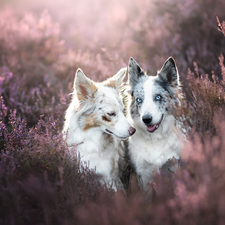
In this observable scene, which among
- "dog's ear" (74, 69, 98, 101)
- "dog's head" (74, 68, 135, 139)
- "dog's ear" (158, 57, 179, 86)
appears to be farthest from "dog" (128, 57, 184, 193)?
"dog's ear" (74, 69, 98, 101)

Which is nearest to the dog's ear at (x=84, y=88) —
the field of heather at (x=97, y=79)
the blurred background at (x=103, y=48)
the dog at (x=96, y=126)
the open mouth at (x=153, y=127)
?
the dog at (x=96, y=126)

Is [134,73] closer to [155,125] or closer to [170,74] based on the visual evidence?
[170,74]

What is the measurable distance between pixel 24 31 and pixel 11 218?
650cm

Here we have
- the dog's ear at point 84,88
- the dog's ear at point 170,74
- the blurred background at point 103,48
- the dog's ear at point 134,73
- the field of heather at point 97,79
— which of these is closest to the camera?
the field of heather at point 97,79

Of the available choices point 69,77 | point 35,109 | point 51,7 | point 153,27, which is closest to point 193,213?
point 35,109

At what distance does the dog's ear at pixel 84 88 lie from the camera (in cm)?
260

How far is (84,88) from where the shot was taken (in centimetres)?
270

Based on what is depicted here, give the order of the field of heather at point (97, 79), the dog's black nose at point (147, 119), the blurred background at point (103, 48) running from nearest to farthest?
the field of heather at point (97, 79) < the dog's black nose at point (147, 119) < the blurred background at point (103, 48)

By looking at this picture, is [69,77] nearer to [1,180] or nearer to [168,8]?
[1,180]

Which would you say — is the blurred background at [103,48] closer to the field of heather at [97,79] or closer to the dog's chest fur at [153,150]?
the field of heather at [97,79]

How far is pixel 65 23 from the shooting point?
10133 mm

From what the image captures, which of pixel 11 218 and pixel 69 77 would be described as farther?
pixel 69 77

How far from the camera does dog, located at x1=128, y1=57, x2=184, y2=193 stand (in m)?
2.66

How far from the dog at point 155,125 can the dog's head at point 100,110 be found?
0.91ft
